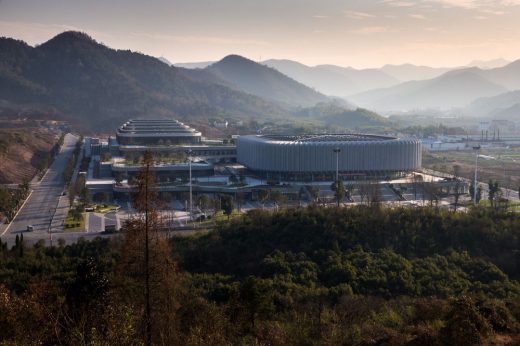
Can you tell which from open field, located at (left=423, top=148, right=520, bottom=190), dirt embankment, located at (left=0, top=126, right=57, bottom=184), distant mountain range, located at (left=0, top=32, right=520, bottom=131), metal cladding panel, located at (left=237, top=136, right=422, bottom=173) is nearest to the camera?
metal cladding panel, located at (left=237, top=136, right=422, bottom=173)

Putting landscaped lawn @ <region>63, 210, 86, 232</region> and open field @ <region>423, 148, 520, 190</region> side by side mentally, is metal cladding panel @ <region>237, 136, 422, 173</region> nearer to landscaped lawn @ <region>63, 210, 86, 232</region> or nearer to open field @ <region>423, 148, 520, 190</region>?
open field @ <region>423, 148, 520, 190</region>

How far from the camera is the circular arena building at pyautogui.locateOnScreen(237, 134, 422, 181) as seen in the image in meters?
47.0

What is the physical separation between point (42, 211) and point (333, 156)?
23.8 metres

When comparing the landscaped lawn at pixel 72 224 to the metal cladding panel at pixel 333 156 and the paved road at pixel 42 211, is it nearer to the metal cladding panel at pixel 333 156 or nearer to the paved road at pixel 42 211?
the paved road at pixel 42 211

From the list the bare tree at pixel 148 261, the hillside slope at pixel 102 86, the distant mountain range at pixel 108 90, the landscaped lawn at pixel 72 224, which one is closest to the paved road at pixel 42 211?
the landscaped lawn at pixel 72 224

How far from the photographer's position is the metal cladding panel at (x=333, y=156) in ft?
154

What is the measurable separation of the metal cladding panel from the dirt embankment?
24003 millimetres

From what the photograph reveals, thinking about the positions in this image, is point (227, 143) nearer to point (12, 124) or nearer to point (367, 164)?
point (367, 164)

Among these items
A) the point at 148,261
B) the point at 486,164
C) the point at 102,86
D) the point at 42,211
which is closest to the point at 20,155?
the point at 42,211

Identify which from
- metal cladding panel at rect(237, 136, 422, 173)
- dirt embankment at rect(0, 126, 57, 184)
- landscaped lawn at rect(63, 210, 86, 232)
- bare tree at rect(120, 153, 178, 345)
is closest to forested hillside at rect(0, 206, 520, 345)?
bare tree at rect(120, 153, 178, 345)

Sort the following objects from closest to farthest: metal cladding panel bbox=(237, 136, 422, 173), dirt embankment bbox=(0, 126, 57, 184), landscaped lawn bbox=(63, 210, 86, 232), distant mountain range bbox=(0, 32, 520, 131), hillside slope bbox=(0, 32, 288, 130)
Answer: landscaped lawn bbox=(63, 210, 86, 232) < metal cladding panel bbox=(237, 136, 422, 173) < dirt embankment bbox=(0, 126, 57, 184) < distant mountain range bbox=(0, 32, 520, 131) < hillside slope bbox=(0, 32, 288, 130)

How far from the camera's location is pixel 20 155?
2425 inches

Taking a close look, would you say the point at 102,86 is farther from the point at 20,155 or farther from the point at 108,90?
the point at 20,155

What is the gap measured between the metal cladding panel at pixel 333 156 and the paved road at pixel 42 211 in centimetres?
1744
